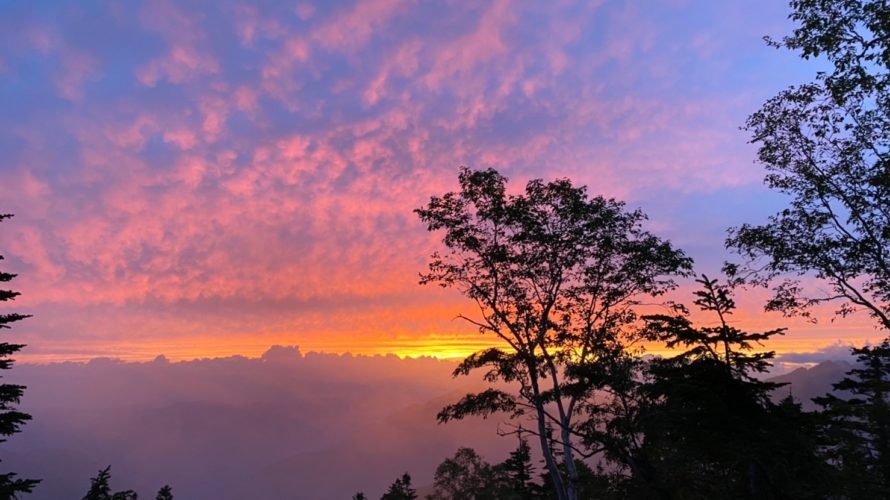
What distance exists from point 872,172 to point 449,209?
15.0 meters

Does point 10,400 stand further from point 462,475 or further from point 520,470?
point 462,475

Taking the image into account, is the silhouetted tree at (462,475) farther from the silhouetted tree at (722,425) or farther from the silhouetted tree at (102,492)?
the silhouetted tree at (722,425)

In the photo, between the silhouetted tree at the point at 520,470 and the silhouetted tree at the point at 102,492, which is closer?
the silhouetted tree at the point at 102,492

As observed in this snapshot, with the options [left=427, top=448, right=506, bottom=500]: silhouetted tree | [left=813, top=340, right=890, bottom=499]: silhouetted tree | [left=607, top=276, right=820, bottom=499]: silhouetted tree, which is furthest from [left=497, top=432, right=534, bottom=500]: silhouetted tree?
[left=607, top=276, right=820, bottom=499]: silhouetted tree

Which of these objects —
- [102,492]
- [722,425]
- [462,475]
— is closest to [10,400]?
[722,425]

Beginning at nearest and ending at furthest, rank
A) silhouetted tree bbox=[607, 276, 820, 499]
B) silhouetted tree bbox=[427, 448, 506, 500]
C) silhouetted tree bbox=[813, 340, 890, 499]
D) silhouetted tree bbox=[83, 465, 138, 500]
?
silhouetted tree bbox=[607, 276, 820, 499], silhouetted tree bbox=[813, 340, 890, 499], silhouetted tree bbox=[83, 465, 138, 500], silhouetted tree bbox=[427, 448, 506, 500]

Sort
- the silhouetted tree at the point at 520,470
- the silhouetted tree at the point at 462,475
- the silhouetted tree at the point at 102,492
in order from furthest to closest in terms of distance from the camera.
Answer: the silhouetted tree at the point at 462,475, the silhouetted tree at the point at 520,470, the silhouetted tree at the point at 102,492

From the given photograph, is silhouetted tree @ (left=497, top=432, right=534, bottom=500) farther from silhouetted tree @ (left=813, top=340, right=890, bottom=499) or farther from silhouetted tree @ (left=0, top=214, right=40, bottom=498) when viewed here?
silhouetted tree @ (left=0, top=214, right=40, bottom=498)

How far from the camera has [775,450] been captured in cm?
1365

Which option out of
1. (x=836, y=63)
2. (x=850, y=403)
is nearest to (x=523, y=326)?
(x=836, y=63)

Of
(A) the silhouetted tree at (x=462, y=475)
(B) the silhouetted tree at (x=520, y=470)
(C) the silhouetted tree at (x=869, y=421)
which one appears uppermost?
(C) the silhouetted tree at (x=869, y=421)

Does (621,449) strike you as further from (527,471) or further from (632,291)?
(527,471)

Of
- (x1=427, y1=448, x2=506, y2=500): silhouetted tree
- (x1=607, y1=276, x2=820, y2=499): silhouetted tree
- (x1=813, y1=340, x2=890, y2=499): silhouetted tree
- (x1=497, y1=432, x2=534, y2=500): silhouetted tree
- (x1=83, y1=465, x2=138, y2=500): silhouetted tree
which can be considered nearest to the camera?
(x1=607, y1=276, x2=820, y2=499): silhouetted tree

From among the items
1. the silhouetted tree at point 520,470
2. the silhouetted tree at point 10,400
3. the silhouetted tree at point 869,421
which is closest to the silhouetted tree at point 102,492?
the silhouetted tree at point 10,400
